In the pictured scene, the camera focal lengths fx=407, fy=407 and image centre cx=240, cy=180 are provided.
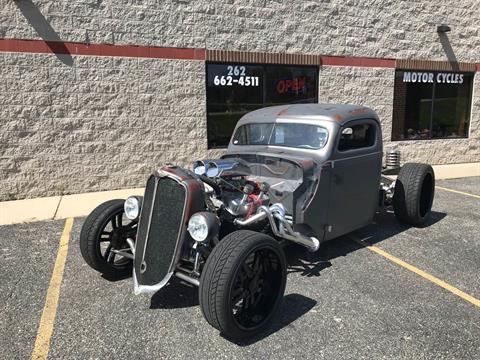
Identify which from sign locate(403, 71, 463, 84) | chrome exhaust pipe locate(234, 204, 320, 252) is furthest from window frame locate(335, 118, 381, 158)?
sign locate(403, 71, 463, 84)

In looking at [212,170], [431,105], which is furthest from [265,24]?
[212,170]

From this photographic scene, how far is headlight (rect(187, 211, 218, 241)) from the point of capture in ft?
10.6

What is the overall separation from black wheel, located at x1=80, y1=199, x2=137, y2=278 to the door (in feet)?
7.37

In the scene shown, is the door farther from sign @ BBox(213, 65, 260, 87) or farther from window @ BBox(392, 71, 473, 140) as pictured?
window @ BBox(392, 71, 473, 140)

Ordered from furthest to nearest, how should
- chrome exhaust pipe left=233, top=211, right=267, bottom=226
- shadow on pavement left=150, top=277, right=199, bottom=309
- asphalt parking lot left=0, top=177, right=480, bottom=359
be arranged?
chrome exhaust pipe left=233, top=211, right=267, bottom=226 < shadow on pavement left=150, top=277, right=199, bottom=309 < asphalt parking lot left=0, top=177, right=480, bottom=359

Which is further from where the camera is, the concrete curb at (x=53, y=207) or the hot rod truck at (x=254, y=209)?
the concrete curb at (x=53, y=207)

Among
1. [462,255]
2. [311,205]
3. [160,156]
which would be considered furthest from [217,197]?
[160,156]

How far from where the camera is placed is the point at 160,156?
29.2 ft

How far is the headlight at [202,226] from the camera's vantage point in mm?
3234

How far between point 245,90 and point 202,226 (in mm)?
6807

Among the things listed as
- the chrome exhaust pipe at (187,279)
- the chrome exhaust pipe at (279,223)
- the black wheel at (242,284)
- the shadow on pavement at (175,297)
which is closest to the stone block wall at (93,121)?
the shadow on pavement at (175,297)

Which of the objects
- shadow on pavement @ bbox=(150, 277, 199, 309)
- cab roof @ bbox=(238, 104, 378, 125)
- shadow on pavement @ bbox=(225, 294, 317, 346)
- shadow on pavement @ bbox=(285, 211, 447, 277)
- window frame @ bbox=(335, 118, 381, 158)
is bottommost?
shadow on pavement @ bbox=(285, 211, 447, 277)

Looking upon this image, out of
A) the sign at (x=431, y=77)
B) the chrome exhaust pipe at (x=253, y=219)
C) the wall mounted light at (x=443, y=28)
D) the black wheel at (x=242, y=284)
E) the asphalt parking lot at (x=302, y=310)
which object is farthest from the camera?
the sign at (x=431, y=77)

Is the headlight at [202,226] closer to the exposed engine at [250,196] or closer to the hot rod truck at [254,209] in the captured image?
the hot rod truck at [254,209]
